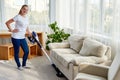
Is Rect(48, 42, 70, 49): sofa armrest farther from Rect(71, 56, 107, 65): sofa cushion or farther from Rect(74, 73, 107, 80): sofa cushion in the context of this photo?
Rect(74, 73, 107, 80): sofa cushion

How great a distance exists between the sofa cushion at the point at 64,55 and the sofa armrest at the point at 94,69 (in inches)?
23.9

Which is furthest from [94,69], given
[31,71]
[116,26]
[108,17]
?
[31,71]

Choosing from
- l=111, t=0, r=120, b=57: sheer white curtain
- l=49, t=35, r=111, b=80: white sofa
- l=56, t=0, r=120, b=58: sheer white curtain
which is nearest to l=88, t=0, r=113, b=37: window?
l=56, t=0, r=120, b=58: sheer white curtain

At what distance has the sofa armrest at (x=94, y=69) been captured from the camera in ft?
11.0

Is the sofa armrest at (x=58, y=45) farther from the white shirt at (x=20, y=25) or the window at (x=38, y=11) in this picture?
the window at (x=38, y=11)

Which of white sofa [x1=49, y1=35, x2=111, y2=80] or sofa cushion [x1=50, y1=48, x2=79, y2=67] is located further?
sofa cushion [x1=50, y1=48, x2=79, y2=67]

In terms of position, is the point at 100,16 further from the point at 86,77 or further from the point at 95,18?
the point at 86,77

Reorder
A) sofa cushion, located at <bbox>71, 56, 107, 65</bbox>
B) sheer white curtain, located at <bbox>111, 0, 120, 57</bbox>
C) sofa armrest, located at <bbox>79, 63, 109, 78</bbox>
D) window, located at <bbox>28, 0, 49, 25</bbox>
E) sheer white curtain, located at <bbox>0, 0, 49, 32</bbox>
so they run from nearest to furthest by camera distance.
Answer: sofa armrest, located at <bbox>79, 63, 109, 78</bbox> < sofa cushion, located at <bbox>71, 56, 107, 65</bbox> < sheer white curtain, located at <bbox>111, 0, 120, 57</bbox> < sheer white curtain, located at <bbox>0, 0, 49, 32</bbox> < window, located at <bbox>28, 0, 49, 25</bbox>

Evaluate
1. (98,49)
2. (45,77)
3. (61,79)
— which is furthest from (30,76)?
(98,49)

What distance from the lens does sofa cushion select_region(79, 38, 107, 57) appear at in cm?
405

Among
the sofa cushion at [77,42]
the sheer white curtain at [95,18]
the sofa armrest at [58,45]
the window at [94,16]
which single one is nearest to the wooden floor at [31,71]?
the sofa armrest at [58,45]

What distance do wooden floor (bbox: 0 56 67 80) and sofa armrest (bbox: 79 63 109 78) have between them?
1.28 m

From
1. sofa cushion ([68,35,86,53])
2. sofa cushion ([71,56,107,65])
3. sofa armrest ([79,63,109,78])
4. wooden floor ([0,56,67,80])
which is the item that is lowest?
wooden floor ([0,56,67,80])

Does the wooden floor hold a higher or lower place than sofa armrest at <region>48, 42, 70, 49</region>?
lower
